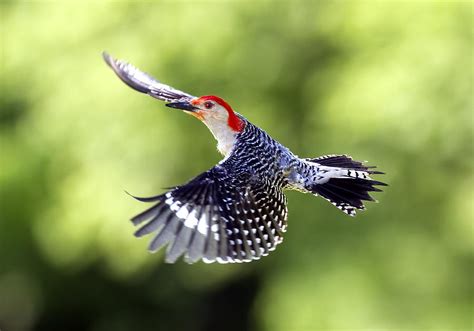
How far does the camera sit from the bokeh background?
1354 cm

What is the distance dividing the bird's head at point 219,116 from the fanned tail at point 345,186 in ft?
1.98

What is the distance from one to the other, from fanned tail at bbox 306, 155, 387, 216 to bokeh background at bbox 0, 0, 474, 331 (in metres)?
7.44

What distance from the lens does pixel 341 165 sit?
19.6ft

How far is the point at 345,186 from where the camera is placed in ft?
18.9

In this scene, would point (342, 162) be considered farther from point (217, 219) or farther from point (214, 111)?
point (217, 219)

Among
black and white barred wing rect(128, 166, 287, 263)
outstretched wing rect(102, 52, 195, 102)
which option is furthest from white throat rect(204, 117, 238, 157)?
Result: outstretched wing rect(102, 52, 195, 102)

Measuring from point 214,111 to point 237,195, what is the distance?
674mm

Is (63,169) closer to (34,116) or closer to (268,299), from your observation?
(34,116)

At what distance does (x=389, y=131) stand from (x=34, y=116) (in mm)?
7095

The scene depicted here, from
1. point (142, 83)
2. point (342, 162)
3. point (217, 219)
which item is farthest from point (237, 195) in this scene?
point (142, 83)

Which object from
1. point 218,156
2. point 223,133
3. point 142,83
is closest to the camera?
point 223,133

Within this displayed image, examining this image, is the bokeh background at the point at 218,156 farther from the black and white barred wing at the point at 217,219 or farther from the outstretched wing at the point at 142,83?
the black and white barred wing at the point at 217,219

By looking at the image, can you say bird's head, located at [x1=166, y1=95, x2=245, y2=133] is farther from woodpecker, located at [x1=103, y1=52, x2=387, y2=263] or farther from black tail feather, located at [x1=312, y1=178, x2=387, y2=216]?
black tail feather, located at [x1=312, y1=178, x2=387, y2=216]

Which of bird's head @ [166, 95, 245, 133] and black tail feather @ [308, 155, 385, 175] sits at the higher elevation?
black tail feather @ [308, 155, 385, 175]
